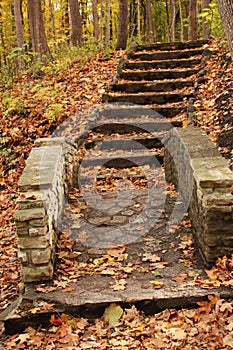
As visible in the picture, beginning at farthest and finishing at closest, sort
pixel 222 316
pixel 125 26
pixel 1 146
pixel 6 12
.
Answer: pixel 6 12
pixel 125 26
pixel 1 146
pixel 222 316

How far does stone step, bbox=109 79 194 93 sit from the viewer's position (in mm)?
9961

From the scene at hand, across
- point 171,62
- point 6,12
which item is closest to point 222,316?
point 171,62

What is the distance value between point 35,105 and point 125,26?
16.0 feet

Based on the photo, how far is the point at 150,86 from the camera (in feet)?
32.9

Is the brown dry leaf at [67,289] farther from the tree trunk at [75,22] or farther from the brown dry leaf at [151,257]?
the tree trunk at [75,22]

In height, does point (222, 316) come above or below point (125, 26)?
below

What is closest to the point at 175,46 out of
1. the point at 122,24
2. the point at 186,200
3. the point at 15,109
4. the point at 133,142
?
the point at 122,24

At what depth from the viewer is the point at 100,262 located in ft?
15.4

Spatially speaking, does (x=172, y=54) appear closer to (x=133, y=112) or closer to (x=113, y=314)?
(x=133, y=112)

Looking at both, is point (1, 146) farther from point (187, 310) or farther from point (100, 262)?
point (187, 310)

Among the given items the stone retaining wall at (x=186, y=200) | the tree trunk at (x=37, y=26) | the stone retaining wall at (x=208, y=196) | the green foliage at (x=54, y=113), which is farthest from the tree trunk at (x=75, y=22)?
the stone retaining wall at (x=208, y=196)

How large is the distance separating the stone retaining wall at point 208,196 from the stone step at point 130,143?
2.37m

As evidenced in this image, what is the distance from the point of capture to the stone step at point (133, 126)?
856cm

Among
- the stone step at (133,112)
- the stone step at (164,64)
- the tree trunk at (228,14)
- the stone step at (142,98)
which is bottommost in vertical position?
the stone step at (133,112)
